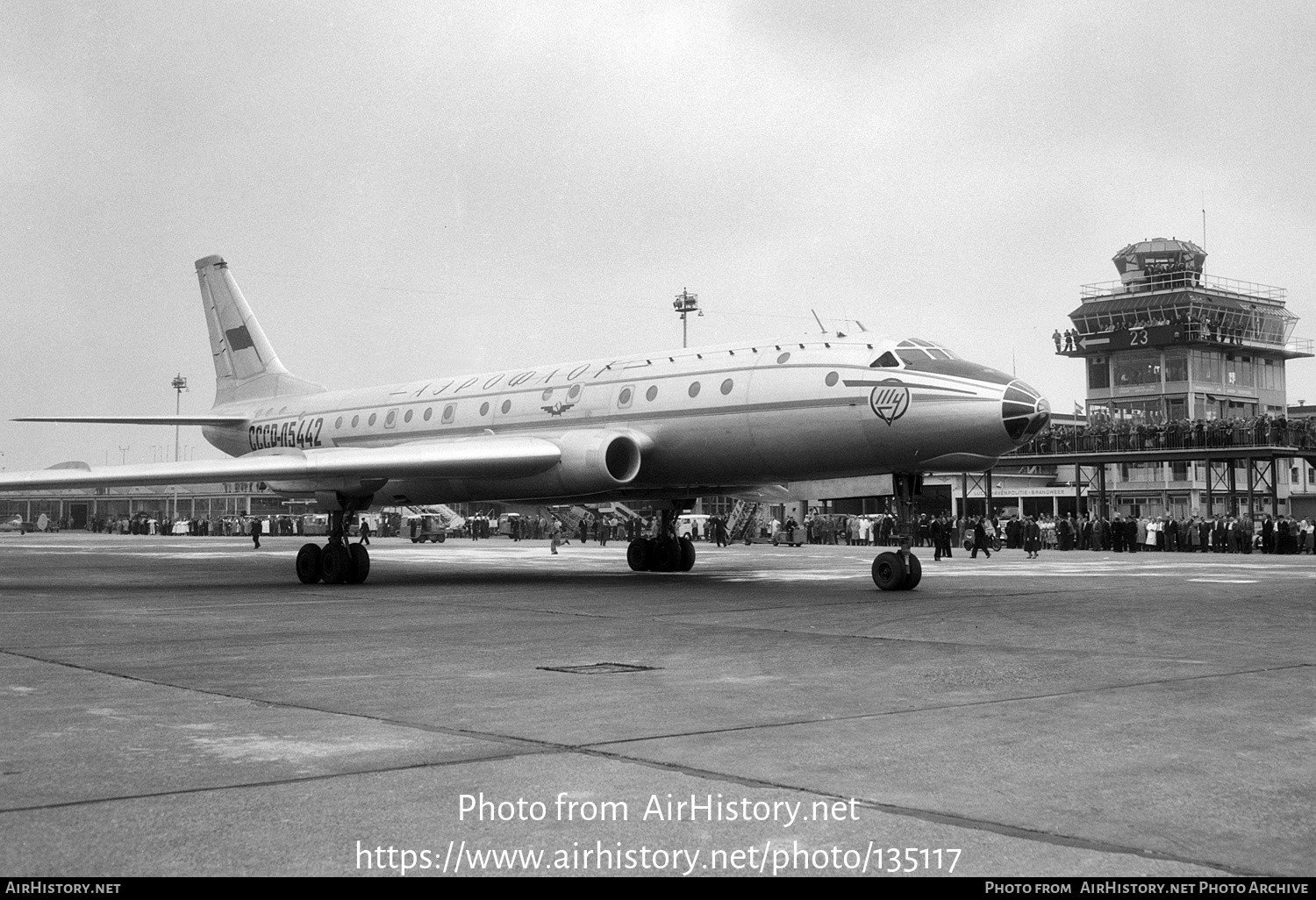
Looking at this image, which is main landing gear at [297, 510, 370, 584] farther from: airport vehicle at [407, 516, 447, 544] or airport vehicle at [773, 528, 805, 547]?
airport vehicle at [407, 516, 447, 544]

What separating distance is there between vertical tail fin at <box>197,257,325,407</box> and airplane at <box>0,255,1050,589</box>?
3.44 m

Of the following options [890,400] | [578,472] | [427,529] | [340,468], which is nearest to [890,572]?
[890,400]

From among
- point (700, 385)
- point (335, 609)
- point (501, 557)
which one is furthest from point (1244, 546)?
point (335, 609)

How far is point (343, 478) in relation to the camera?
67.2ft

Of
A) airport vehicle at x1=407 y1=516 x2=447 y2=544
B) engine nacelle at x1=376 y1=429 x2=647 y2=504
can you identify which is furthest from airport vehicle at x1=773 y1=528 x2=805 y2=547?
engine nacelle at x1=376 y1=429 x2=647 y2=504

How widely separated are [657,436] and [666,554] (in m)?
4.19

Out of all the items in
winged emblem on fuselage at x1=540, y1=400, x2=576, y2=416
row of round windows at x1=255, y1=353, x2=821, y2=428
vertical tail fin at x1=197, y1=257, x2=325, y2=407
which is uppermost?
vertical tail fin at x1=197, y1=257, x2=325, y2=407

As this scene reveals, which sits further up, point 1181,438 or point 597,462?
point 1181,438

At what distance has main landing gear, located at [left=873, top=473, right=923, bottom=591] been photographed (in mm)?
16938

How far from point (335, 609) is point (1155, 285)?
75.3 meters

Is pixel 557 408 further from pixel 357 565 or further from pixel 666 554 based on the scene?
pixel 357 565

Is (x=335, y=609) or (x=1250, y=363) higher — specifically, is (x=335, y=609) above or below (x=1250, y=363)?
below

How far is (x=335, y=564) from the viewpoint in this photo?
20.0 meters

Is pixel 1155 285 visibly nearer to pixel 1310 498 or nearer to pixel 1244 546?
pixel 1310 498
